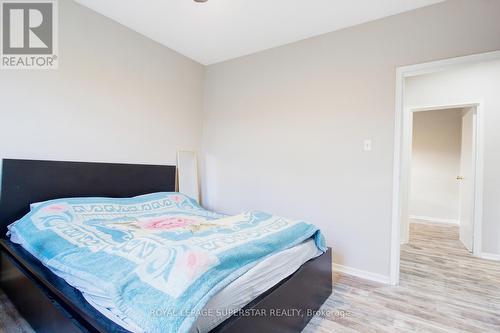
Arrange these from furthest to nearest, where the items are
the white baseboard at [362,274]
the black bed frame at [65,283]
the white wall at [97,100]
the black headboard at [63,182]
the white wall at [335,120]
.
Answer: the white baseboard at [362,274] < the white wall at [335,120] < the white wall at [97,100] < the black headboard at [63,182] < the black bed frame at [65,283]

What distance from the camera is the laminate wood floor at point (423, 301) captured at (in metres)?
1.78

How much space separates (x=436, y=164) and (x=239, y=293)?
19.3 feet

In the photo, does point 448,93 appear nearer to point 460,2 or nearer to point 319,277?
point 460,2

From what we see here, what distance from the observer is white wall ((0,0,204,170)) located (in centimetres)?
223

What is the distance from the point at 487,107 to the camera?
3375mm

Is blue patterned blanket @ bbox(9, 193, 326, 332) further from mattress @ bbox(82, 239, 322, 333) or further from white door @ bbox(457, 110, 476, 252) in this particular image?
white door @ bbox(457, 110, 476, 252)

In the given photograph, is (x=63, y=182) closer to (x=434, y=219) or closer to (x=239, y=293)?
(x=239, y=293)

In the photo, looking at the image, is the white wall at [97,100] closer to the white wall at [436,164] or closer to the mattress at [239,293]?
the mattress at [239,293]

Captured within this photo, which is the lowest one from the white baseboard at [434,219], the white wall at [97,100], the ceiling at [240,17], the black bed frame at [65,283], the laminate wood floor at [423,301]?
the white baseboard at [434,219]

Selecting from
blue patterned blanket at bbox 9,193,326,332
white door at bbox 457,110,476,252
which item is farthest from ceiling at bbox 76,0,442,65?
white door at bbox 457,110,476,252

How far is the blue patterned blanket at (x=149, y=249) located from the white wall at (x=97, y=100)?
620mm

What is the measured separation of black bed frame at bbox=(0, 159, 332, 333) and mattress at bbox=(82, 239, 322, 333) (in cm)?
3

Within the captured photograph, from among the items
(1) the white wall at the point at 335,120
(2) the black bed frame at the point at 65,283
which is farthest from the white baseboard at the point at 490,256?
(2) the black bed frame at the point at 65,283

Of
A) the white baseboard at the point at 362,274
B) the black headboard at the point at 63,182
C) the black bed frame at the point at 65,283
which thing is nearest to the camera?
the black bed frame at the point at 65,283
